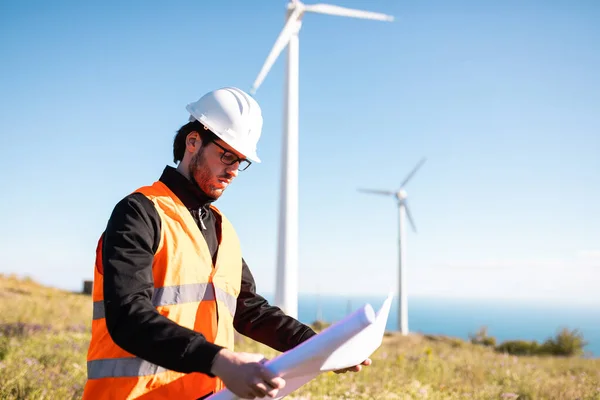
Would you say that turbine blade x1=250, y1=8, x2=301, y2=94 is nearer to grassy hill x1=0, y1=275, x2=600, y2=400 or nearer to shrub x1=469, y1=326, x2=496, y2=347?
grassy hill x1=0, y1=275, x2=600, y2=400

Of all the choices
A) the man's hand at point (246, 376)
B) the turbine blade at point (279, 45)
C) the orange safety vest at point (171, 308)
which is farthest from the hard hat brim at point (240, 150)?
the turbine blade at point (279, 45)

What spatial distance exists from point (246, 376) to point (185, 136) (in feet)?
4.74

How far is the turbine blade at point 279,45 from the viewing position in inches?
679

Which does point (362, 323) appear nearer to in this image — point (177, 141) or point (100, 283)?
point (100, 283)

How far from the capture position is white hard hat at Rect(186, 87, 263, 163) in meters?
2.58

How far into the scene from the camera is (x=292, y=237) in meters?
15.8

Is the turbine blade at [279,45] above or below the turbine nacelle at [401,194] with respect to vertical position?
above

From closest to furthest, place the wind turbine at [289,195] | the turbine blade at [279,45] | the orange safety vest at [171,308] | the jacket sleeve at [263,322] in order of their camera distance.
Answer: the orange safety vest at [171,308]
the jacket sleeve at [263,322]
the wind turbine at [289,195]
the turbine blade at [279,45]

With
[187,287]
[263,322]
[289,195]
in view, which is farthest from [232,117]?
[289,195]

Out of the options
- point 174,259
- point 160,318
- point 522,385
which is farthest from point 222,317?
point 522,385

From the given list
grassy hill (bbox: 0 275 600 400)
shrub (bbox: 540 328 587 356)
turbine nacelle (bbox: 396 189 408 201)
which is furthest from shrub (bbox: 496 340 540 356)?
grassy hill (bbox: 0 275 600 400)

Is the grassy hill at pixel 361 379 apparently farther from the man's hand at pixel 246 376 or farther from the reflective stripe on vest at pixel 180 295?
the man's hand at pixel 246 376

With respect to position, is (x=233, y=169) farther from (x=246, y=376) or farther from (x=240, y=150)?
(x=246, y=376)

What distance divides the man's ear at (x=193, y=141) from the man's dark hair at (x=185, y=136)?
0.06ft
